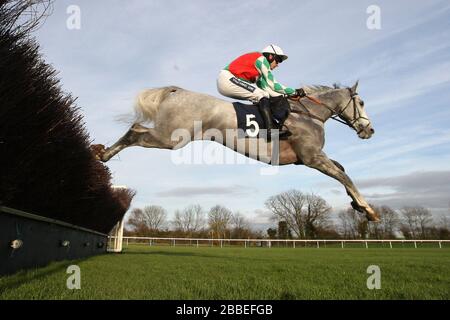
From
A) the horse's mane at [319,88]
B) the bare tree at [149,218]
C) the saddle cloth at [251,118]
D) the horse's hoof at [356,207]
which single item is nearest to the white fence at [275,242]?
the bare tree at [149,218]

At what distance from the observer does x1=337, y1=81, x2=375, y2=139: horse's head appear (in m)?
7.00

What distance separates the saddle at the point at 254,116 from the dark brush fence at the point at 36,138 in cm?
324

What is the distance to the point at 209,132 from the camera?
5848 millimetres

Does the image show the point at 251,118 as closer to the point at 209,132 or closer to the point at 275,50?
the point at 209,132

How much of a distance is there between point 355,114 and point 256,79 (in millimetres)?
2220

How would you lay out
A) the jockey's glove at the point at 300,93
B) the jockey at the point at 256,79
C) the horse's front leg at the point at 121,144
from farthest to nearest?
the jockey's glove at the point at 300,93 < the jockey at the point at 256,79 < the horse's front leg at the point at 121,144

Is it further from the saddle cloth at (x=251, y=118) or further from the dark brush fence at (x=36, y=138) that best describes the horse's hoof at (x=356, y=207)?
the dark brush fence at (x=36, y=138)

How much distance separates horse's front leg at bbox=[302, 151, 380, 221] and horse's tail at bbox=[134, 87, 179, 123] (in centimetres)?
261

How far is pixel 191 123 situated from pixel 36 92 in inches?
103

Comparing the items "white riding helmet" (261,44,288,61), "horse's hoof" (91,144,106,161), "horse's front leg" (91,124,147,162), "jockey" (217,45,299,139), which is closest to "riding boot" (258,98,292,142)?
"jockey" (217,45,299,139)

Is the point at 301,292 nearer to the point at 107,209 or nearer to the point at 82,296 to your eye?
the point at 82,296

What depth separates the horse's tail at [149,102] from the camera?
19.6 ft

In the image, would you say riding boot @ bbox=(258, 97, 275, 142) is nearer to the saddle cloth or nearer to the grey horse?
the saddle cloth
